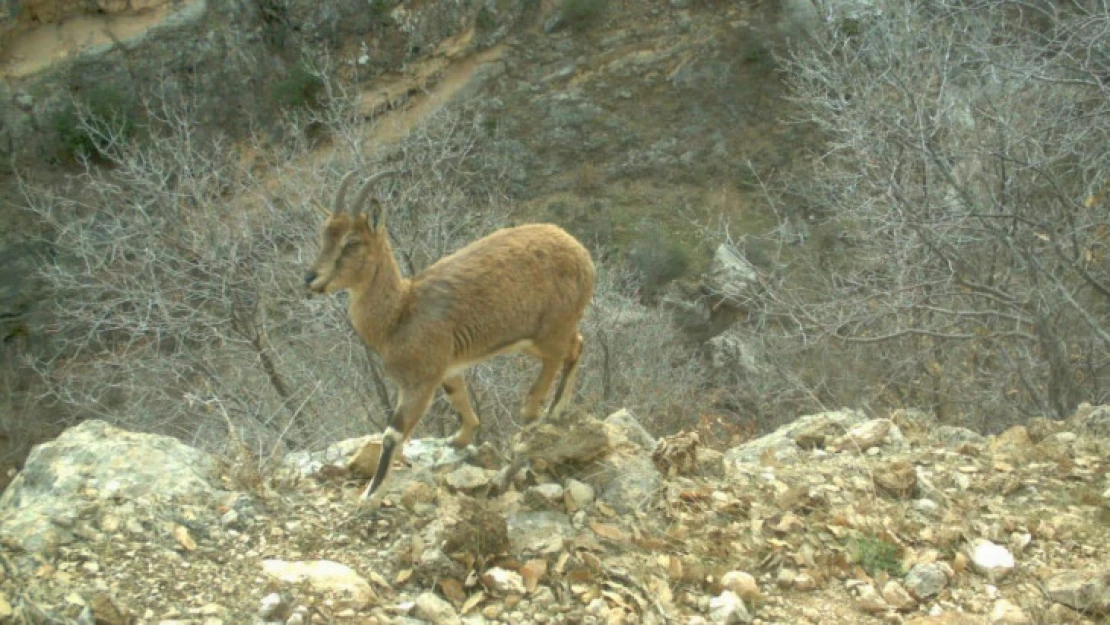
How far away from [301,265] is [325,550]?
8.84 metres

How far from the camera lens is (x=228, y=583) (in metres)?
5.04

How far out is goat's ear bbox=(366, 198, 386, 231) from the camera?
6.07m

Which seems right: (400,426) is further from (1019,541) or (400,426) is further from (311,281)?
(1019,541)

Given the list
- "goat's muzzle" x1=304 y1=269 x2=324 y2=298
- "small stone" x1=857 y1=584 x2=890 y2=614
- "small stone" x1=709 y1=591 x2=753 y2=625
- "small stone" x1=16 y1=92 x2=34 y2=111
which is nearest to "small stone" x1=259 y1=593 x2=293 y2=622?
"goat's muzzle" x1=304 y1=269 x2=324 y2=298

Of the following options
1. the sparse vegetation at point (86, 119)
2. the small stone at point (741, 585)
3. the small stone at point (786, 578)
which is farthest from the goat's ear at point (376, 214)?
the sparse vegetation at point (86, 119)

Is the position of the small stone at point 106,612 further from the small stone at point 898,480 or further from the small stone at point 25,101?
the small stone at point 25,101

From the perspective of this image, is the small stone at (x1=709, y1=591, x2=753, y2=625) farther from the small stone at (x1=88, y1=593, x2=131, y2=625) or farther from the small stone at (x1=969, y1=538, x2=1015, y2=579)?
the small stone at (x1=88, y1=593, x2=131, y2=625)

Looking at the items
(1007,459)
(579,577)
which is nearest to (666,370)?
(1007,459)

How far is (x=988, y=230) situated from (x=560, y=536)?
608cm

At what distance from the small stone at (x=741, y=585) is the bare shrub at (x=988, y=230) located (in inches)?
171

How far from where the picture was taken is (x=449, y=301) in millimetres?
6305

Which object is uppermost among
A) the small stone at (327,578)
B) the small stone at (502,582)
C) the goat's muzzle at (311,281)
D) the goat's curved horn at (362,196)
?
the goat's curved horn at (362,196)

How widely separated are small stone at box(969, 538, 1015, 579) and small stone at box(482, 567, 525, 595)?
2.55 m

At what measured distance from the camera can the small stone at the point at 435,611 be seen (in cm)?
496
